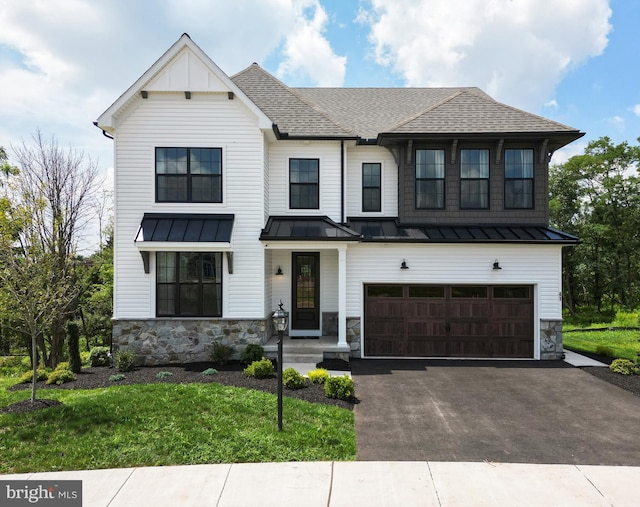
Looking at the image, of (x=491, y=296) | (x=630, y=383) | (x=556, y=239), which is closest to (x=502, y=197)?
(x=556, y=239)

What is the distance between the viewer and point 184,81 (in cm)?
1067

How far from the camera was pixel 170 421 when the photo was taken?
6.09m

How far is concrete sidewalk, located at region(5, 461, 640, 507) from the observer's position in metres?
4.36

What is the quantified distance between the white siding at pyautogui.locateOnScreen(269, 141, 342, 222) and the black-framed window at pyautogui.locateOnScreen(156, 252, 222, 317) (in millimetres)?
2698

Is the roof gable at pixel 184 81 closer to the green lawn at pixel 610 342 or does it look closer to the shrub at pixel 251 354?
the shrub at pixel 251 354

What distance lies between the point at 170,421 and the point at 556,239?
1108 cm

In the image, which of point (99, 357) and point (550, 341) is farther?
point (550, 341)

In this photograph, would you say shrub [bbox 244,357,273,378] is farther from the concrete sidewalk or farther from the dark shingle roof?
the dark shingle roof

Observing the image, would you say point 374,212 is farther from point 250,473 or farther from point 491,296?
point 250,473

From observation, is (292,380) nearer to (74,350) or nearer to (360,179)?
(74,350)

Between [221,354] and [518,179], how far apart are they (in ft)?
34.9

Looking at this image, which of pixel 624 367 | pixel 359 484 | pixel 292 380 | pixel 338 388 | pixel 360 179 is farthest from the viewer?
pixel 360 179

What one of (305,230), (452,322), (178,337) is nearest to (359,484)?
(305,230)

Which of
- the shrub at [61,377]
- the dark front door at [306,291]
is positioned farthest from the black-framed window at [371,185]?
the shrub at [61,377]
